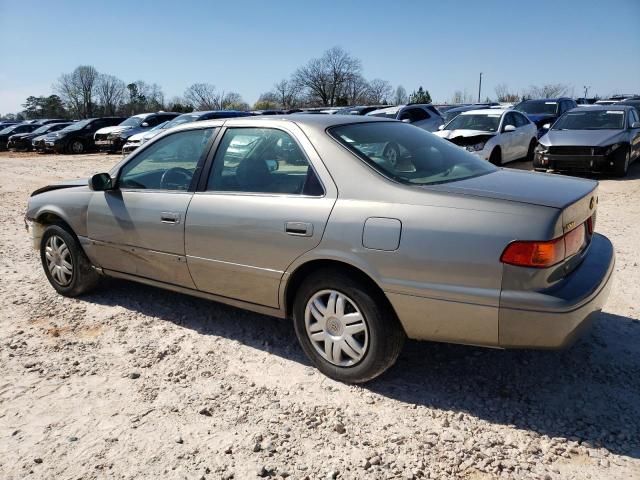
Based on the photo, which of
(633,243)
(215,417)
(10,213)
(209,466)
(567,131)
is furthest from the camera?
(567,131)

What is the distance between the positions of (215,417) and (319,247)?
109 centimetres

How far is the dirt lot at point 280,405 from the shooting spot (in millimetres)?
2447

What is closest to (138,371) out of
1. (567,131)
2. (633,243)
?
(633,243)

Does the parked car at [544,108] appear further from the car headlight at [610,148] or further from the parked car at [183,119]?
the parked car at [183,119]

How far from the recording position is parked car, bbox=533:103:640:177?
10.5 metres

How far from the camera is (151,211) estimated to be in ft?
12.5

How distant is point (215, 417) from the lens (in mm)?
2830

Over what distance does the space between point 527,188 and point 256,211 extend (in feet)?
5.23

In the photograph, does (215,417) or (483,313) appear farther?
(215,417)

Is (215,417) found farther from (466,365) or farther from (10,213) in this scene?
(10,213)

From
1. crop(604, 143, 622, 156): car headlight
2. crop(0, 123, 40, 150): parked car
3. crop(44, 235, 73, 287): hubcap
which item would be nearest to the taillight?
crop(44, 235, 73, 287): hubcap

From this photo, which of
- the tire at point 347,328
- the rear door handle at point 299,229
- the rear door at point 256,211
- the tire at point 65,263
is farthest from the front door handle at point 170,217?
the tire at point 65,263

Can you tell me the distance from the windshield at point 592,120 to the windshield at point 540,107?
16.9ft

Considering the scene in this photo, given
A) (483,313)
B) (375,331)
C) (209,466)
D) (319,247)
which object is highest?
(319,247)
